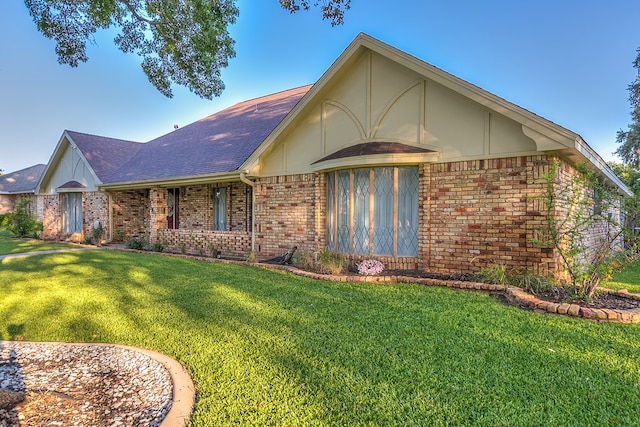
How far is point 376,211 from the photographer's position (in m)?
7.92

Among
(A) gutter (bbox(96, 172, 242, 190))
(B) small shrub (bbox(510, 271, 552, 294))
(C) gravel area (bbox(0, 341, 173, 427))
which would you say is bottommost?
(C) gravel area (bbox(0, 341, 173, 427))

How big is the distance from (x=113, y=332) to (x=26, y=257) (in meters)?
9.44

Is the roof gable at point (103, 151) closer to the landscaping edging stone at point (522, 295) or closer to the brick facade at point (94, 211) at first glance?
the brick facade at point (94, 211)

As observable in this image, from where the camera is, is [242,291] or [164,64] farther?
[164,64]

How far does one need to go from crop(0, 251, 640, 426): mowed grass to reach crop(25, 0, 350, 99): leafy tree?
625 cm

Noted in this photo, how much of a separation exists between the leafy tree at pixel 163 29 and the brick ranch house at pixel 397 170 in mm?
2200

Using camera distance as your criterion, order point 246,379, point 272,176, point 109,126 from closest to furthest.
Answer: point 246,379 → point 272,176 → point 109,126

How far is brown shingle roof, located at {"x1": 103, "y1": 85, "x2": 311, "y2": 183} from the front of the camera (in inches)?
481

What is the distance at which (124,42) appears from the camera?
946 centimetres

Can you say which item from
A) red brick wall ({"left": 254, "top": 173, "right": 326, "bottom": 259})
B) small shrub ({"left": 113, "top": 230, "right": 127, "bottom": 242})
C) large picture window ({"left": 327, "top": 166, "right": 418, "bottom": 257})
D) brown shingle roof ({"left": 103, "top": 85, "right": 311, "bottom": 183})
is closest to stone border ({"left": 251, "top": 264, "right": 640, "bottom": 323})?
large picture window ({"left": 327, "top": 166, "right": 418, "bottom": 257})

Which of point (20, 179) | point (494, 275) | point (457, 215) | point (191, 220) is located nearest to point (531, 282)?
point (494, 275)

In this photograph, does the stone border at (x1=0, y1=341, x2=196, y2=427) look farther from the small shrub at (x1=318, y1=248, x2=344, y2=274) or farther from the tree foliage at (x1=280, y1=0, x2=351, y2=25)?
the tree foliage at (x1=280, y1=0, x2=351, y2=25)

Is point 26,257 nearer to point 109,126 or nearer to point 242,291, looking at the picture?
point 242,291

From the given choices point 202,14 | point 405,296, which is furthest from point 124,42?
point 405,296
